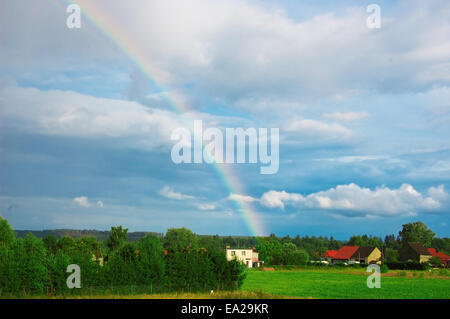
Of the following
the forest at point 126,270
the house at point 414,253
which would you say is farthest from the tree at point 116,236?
the house at point 414,253

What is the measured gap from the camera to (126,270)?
113ft

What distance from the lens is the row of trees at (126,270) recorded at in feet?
102

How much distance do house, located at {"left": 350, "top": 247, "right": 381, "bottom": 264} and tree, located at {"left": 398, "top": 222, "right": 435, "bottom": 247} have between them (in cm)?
2653

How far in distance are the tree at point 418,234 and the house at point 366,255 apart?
87.1 ft

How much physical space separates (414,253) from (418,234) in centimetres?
4027

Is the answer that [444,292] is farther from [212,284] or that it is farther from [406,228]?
[406,228]

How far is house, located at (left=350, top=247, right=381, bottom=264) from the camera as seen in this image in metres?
128

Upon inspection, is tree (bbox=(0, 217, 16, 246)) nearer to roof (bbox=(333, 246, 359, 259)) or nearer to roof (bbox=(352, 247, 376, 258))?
roof (bbox=(333, 246, 359, 259))

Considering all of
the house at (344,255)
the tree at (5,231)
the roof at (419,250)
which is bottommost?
the house at (344,255)

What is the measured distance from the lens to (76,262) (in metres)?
32.4

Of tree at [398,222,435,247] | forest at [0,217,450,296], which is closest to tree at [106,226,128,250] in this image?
forest at [0,217,450,296]

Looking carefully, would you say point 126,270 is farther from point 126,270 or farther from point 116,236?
point 116,236

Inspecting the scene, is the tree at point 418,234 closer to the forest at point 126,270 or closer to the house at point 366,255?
the house at point 366,255
